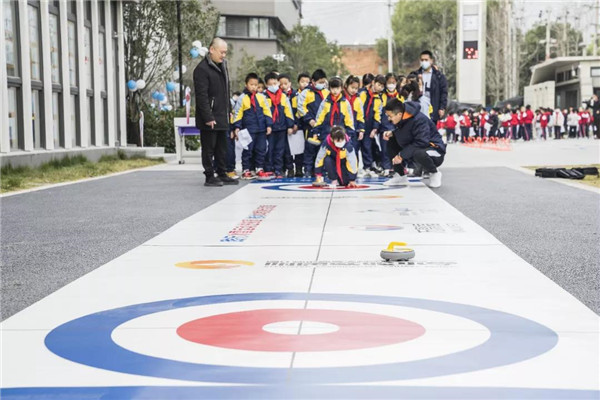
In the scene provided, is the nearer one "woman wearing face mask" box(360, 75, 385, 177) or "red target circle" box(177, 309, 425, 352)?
"red target circle" box(177, 309, 425, 352)

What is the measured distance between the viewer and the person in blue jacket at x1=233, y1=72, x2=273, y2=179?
16578 millimetres

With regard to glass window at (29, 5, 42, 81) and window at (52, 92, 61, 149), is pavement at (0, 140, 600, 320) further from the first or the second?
window at (52, 92, 61, 149)

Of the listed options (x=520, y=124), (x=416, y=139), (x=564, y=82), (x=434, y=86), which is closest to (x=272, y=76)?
(x=434, y=86)

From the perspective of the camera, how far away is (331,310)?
5031mm

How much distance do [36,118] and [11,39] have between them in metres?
2.14

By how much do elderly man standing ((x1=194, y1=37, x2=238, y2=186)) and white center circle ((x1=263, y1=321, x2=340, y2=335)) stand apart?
984cm

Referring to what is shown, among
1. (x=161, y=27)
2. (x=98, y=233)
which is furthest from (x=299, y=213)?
(x=161, y=27)

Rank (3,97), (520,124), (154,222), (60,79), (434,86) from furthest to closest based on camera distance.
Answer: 1. (520,124)
2. (60,79)
3. (3,97)
4. (434,86)
5. (154,222)

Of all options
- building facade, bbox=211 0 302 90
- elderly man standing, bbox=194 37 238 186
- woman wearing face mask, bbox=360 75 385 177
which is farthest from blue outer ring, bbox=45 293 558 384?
building facade, bbox=211 0 302 90

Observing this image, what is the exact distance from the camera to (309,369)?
3869 millimetres

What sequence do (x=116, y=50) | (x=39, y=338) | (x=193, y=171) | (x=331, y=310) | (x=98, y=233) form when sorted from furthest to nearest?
(x=116, y=50) < (x=193, y=171) < (x=98, y=233) < (x=331, y=310) < (x=39, y=338)

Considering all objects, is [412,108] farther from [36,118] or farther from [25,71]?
[36,118]

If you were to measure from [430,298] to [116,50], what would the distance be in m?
24.0

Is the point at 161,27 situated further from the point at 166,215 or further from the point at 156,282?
the point at 156,282
